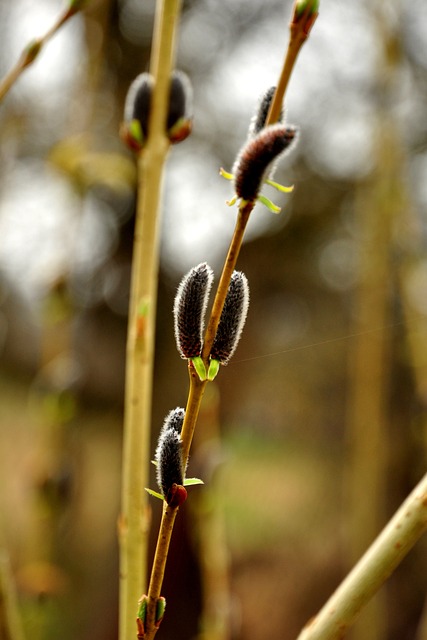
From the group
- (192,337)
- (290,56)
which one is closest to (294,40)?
(290,56)

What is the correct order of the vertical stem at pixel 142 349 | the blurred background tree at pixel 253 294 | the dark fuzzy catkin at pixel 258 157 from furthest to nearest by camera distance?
1. the blurred background tree at pixel 253 294
2. the vertical stem at pixel 142 349
3. the dark fuzzy catkin at pixel 258 157

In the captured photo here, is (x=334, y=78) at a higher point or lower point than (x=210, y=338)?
higher

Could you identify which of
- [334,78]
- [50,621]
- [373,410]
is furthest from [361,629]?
[334,78]

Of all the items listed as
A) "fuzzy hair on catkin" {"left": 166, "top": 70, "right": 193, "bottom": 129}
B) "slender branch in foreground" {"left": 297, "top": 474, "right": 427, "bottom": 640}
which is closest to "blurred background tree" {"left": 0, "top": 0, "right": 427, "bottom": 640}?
"fuzzy hair on catkin" {"left": 166, "top": 70, "right": 193, "bottom": 129}

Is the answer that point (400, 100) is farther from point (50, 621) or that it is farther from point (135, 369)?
point (50, 621)

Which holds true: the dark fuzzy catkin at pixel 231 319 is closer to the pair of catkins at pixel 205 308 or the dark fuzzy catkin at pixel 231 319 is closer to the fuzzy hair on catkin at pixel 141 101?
the pair of catkins at pixel 205 308

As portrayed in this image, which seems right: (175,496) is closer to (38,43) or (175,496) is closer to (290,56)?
(290,56)

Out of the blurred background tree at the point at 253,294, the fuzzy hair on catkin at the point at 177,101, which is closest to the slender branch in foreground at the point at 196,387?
the fuzzy hair on catkin at the point at 177,101

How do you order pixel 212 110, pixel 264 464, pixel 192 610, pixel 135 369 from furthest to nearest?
pixel 212 110, pixel 264 464, pixel 192 610, pixel 135 369
